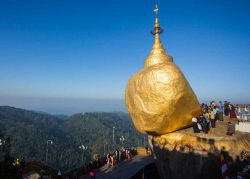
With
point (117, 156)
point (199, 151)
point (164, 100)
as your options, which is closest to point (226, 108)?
point (164, 100)

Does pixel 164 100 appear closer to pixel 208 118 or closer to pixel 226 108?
pixel 208 118

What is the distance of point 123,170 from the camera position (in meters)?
20.0

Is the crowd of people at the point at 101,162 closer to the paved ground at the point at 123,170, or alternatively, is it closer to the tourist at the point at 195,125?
the paved ground at the point at 123,170

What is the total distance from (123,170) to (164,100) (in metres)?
8.68

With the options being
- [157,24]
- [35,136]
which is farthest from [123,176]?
[35,136]

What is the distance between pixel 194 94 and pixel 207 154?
4499 millimetres

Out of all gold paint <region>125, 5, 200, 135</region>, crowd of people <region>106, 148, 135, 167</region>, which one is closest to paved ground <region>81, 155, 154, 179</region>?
crowd of people <region>106, 148, 135, 167</region>

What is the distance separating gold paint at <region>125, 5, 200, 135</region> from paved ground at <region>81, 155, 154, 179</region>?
15.7 feet

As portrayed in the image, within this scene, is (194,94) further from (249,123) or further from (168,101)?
(249,123)

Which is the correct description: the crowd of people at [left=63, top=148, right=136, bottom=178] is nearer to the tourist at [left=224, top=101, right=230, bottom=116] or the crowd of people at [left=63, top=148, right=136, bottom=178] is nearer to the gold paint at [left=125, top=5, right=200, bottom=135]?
the gold paint at [left=125, top=5, right=200, bottom=135]

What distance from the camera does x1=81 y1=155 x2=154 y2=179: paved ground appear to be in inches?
735

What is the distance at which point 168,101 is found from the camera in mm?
14680

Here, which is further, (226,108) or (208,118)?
(226,108)

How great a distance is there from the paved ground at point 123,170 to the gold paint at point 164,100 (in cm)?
479
